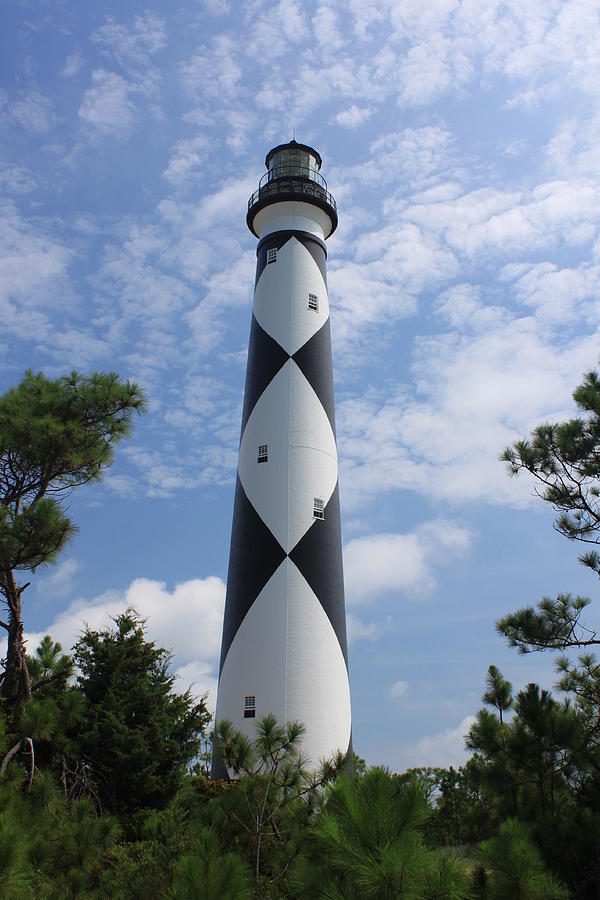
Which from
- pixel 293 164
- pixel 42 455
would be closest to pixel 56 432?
pixel 42 455

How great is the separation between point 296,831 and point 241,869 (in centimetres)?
363

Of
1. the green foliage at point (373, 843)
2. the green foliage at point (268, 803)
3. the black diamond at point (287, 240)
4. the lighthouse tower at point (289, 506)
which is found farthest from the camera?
the black diamond at point (287, 240)

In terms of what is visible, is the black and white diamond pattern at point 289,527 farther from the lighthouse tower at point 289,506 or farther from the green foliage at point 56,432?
the green foliage at point 56,432

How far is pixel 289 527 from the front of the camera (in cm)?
1544

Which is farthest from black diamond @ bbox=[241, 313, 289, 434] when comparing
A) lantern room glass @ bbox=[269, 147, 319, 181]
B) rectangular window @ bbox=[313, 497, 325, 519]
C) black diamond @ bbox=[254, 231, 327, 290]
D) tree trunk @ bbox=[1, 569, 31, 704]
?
tree trunk @ bbox=[1, 569, 31, 704]

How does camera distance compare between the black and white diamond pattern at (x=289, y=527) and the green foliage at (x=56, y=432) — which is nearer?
the green foliage at (x=56, y=432)

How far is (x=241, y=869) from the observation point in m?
4.83

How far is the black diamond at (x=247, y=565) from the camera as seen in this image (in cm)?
1518

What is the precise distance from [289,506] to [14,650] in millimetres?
6561

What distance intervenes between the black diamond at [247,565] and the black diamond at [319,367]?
9.95 ft

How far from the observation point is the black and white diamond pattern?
14438 millimetres

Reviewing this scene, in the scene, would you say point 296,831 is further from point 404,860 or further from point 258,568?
point 258,568

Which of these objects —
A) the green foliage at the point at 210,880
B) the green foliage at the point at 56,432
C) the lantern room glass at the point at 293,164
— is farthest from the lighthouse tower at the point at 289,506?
the green foliage at the point at 210,880

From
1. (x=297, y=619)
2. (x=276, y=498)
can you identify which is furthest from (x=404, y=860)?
(x=276, y=498)
